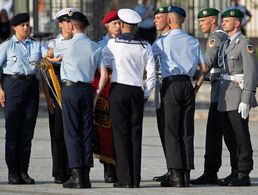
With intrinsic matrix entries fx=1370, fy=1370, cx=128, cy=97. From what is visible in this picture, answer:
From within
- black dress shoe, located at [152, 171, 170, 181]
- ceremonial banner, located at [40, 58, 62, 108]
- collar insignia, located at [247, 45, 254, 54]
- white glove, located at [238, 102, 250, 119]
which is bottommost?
black dress shoe, located at [152, 171, 170, 181]

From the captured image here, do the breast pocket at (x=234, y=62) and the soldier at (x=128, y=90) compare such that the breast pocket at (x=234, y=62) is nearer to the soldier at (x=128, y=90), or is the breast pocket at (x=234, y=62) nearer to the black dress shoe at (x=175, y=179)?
the soldier at (x=128, y=90)

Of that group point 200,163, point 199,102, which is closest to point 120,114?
point 200,163

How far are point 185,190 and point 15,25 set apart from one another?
2301 millimetres

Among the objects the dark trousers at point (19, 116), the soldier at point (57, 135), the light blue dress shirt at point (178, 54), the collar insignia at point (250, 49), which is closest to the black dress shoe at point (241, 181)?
the light blue dress shirt at point (178, 54)

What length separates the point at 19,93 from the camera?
13.1 metres

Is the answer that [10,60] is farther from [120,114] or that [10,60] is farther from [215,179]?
[215,179]

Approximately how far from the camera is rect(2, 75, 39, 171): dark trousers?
13102mm

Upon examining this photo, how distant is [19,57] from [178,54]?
1521mm

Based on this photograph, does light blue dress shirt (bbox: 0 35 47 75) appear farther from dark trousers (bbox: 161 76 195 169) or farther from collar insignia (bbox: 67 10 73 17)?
dark trousers (bbox: 161 76 195 169)

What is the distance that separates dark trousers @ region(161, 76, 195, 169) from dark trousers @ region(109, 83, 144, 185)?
0.95ft

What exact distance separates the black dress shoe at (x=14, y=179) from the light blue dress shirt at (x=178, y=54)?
66.8 inches

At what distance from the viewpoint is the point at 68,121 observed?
41.7 ft

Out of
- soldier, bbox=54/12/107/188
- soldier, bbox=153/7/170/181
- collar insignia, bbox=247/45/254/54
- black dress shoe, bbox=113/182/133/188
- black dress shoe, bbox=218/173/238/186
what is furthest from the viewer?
soldier, bbox=153/7/170/181

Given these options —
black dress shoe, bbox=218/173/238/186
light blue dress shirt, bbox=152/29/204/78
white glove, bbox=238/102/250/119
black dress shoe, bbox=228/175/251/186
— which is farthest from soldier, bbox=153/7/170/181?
white glove, bbox=238/102/250/119
